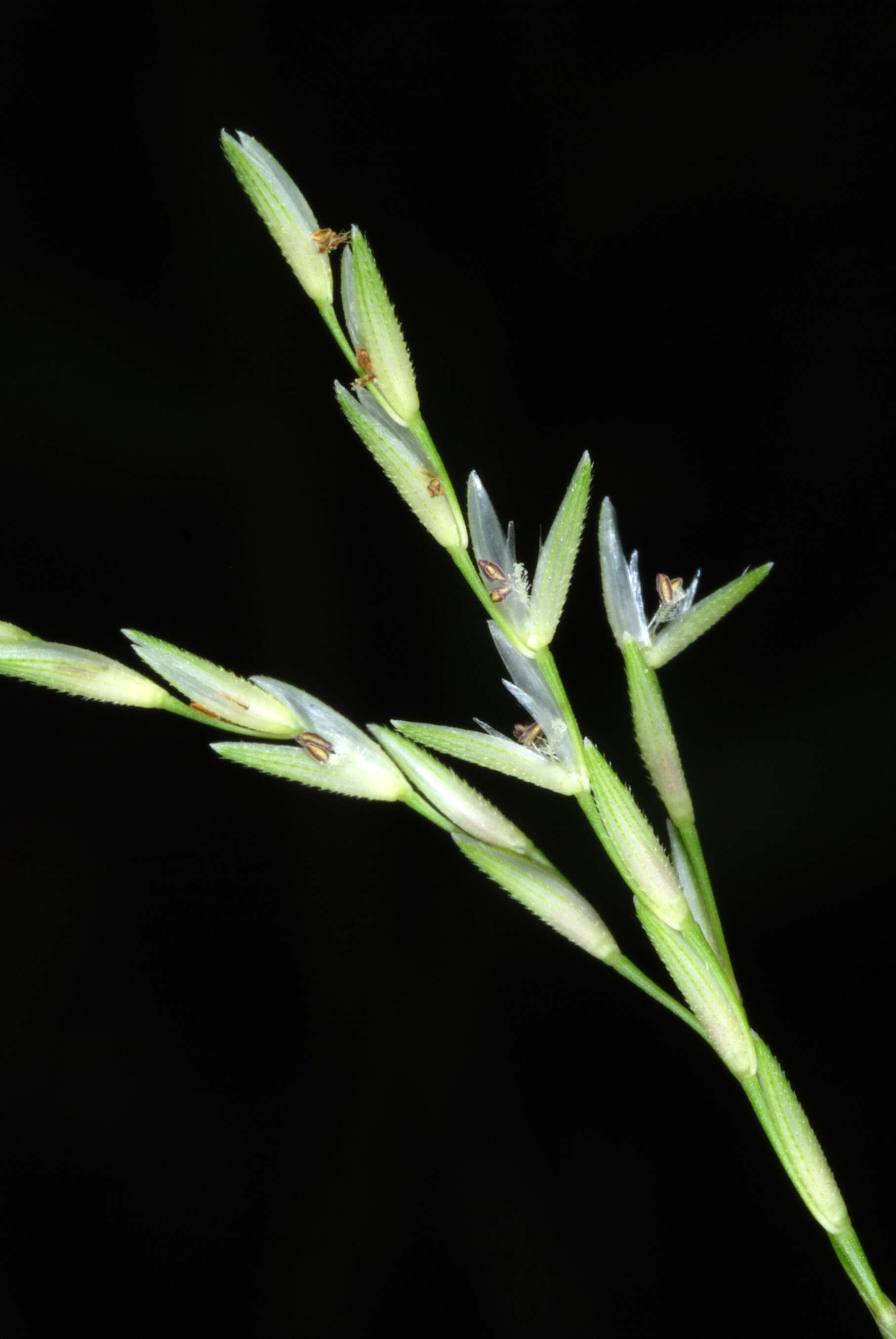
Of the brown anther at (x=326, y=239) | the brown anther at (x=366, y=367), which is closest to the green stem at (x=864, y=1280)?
the brown anther at (x=366, y=367)

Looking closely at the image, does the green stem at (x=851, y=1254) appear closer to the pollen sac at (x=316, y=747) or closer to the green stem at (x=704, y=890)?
the green stem at (x=704, y=890)

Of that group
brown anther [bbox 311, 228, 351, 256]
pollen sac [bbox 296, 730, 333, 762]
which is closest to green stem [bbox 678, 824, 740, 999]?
pollen sac [bbox 296, 730, 333, 762]

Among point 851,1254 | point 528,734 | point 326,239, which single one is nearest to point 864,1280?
point 851,1254

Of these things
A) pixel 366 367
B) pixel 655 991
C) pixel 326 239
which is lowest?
pixel 655 991

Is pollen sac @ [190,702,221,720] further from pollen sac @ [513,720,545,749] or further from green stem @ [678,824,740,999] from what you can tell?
green stem @ [678,824,740,999]

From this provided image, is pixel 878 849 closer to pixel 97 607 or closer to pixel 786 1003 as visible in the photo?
pixel 786 1003

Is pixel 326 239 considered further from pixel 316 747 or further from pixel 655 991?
pixel 655 991
